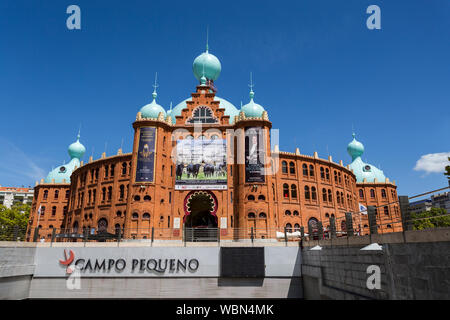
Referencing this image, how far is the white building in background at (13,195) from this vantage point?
111 meters

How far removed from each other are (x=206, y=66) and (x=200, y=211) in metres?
24.8

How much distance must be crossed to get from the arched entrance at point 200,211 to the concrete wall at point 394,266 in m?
20.8

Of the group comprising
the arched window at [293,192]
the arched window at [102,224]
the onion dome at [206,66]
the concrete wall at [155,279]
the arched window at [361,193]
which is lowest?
the concrete wall at [155,279]

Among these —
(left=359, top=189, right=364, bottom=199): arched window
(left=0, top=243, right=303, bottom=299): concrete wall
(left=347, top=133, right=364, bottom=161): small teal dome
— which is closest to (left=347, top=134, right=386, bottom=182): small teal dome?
(left=347, top=133, right=364, bottom=161): small teal dome

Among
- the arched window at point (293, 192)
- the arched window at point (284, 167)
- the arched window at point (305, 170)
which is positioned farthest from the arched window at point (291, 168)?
the arched window at point (293, 192)

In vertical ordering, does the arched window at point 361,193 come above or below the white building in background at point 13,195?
below

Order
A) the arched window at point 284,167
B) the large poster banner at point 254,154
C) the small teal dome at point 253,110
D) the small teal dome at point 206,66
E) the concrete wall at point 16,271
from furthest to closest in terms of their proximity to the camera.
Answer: the small teal dome at point 206,66 → the arched window at point 284,167 → the small teal dome at point 253,110 → the large poster banner at point 254,154 → the concrete wall at point 16,271

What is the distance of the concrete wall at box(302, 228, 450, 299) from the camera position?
966cm

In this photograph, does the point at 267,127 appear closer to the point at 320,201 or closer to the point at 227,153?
the point at 227,153

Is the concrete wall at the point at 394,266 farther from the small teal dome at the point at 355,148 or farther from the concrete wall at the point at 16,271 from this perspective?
the small teal dome at the point at 355,148

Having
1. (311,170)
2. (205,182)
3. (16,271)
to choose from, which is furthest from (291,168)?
(16,271)

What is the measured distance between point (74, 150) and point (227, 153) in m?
38.3

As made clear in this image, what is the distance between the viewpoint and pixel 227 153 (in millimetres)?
39375

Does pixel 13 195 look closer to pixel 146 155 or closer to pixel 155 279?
pixel 146 155
